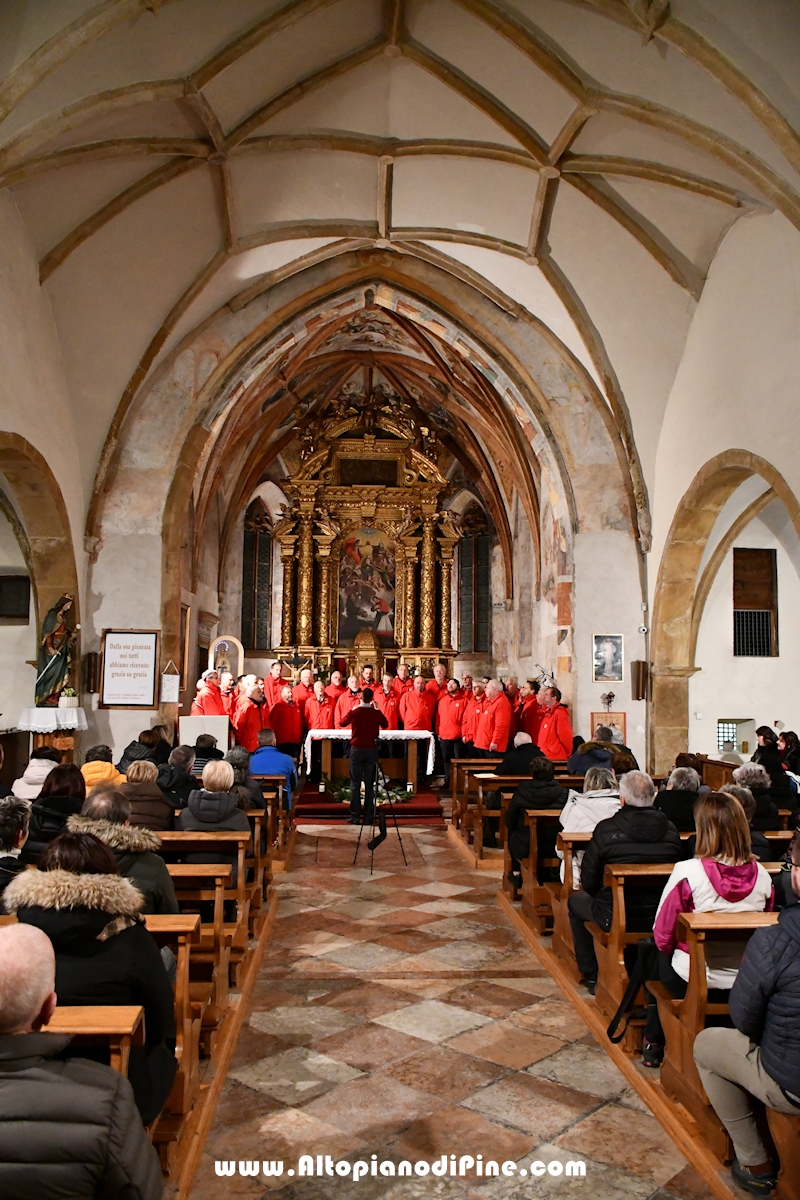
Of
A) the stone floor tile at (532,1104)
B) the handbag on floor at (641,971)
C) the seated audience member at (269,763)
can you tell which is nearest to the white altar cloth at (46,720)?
the seated audience member at (269,763)

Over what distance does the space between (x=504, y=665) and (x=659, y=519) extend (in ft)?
27.5

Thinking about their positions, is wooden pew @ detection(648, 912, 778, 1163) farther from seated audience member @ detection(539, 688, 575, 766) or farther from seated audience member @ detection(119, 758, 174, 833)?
seated audience member @ detection(539, 688, 575, 766)

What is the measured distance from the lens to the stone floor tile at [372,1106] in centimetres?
395

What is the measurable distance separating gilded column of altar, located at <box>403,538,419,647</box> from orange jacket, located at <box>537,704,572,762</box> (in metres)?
8.62

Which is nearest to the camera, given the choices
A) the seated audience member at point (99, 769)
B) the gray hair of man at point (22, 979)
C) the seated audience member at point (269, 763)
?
the gray hair of man at point (22, 979)

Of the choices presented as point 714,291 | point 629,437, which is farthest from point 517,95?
point 629,437

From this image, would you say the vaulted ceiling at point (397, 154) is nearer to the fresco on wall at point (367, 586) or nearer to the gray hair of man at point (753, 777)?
the gray hair of man at point (753, 777)

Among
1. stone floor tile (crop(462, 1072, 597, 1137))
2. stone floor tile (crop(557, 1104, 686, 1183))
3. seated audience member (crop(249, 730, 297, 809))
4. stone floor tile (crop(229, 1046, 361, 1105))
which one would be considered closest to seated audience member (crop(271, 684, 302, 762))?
seated audience member (crop(249, 730, 297, 809))

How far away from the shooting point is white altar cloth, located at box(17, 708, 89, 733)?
11352 millimetres

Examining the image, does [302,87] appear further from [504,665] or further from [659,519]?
[504,665]

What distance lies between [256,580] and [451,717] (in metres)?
8.30

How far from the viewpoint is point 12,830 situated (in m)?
4.24

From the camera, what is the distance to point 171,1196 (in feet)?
11.0

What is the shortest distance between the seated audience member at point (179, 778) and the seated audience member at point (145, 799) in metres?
1.14
